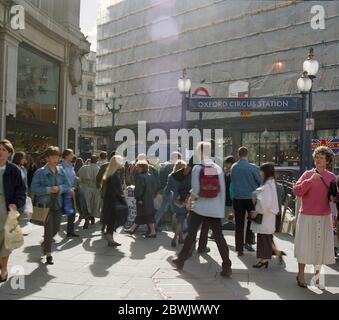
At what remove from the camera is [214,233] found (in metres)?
6.54

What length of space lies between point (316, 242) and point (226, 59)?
103 feet

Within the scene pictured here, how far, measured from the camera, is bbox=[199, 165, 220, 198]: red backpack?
6.49m

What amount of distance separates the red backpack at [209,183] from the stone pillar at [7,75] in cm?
1069

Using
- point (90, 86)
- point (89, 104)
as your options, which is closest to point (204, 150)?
point (89, 104)

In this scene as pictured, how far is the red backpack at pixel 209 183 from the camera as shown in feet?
21.3

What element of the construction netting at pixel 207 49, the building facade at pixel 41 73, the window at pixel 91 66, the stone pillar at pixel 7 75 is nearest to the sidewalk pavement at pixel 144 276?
the stone pillar at pixel 7 75

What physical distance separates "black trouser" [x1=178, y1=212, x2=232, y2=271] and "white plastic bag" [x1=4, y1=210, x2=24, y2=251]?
221cm

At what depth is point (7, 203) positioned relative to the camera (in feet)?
19.4

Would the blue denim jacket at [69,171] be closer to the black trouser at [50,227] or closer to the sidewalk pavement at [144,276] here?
the sidewalk pavement at [144,276]

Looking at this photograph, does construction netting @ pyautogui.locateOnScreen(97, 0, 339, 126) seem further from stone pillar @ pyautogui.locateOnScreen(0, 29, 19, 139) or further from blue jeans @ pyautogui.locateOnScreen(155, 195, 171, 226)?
blue jeans @ pyautogui.locateOnScreen(155, 195, 171, 226)

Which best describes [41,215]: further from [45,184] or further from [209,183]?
[209,183]

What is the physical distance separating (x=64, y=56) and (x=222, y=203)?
15.8 metres

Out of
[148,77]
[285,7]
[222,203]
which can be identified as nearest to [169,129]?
[148,77]
